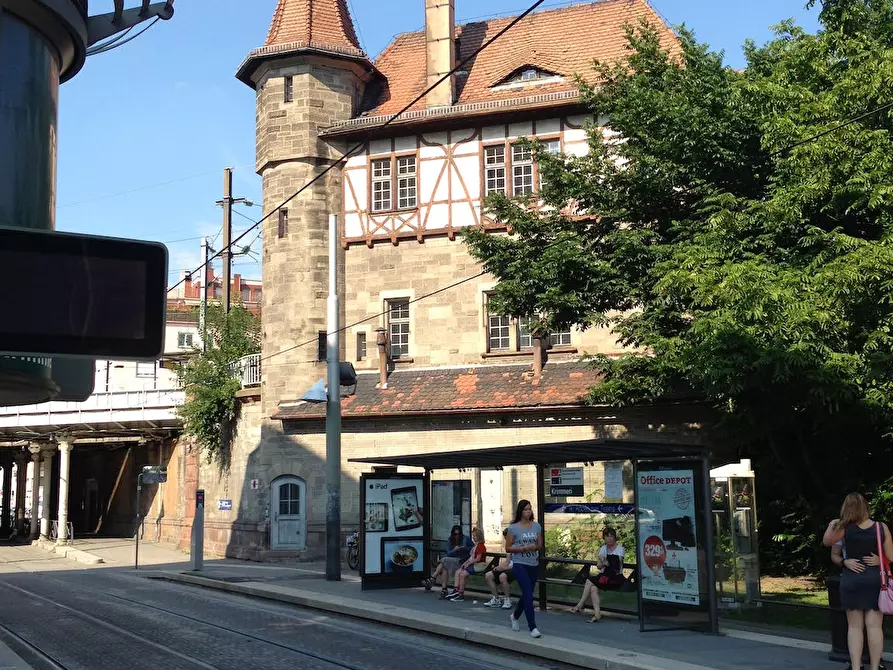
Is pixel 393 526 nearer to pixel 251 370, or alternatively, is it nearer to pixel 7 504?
pixel 251 370

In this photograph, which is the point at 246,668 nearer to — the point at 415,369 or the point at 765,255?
the point at 765,255

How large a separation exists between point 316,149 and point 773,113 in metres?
14.4

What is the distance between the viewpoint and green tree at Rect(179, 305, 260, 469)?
30406mm

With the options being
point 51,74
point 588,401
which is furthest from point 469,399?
point 51,74

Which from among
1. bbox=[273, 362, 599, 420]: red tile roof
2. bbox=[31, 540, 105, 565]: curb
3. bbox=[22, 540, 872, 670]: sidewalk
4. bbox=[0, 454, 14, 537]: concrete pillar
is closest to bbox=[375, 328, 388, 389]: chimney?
bbox=[273, 362, 599, 420]: red tile roof

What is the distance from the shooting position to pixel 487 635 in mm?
12133

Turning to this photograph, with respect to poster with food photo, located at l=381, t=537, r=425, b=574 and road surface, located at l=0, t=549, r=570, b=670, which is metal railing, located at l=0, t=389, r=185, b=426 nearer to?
road surface, located at l=0, t=549, r=570, b=670

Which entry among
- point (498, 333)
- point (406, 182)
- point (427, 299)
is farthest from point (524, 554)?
point (406, 182)

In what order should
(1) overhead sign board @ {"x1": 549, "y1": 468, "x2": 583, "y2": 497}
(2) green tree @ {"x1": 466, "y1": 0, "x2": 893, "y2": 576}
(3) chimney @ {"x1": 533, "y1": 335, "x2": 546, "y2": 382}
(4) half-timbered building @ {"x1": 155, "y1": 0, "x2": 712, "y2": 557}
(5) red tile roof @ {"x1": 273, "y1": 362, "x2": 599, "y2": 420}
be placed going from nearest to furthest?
1. (1) overhead sign board @ {"x1": 549, "y1": 468, "x2": 583, "y2": 497}
2. (2) green tree @ {"x1": 466, "y1": 0, "x2": 893, "y2": 576}
3. (5) red tile roof @ {"x1": 273, "y1": 362, "x2": 599, "y2": 420}
4. (3) chimney @ {"x1": 533, "y1": 335, "x2": 546, "y2": 382}
5. (4) half-timbered building @ {"x1": 155, "y1": 0, "x2": 712, "y2": 557}

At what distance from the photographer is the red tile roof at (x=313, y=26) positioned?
93.7 feet

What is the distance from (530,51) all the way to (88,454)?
37821mm

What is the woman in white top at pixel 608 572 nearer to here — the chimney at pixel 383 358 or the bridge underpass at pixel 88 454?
the chimney at pixel 383 358

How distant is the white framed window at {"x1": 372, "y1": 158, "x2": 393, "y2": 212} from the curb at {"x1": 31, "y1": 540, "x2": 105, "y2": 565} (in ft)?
46.4

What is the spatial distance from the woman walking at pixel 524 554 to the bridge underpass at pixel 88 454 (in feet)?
72.2
